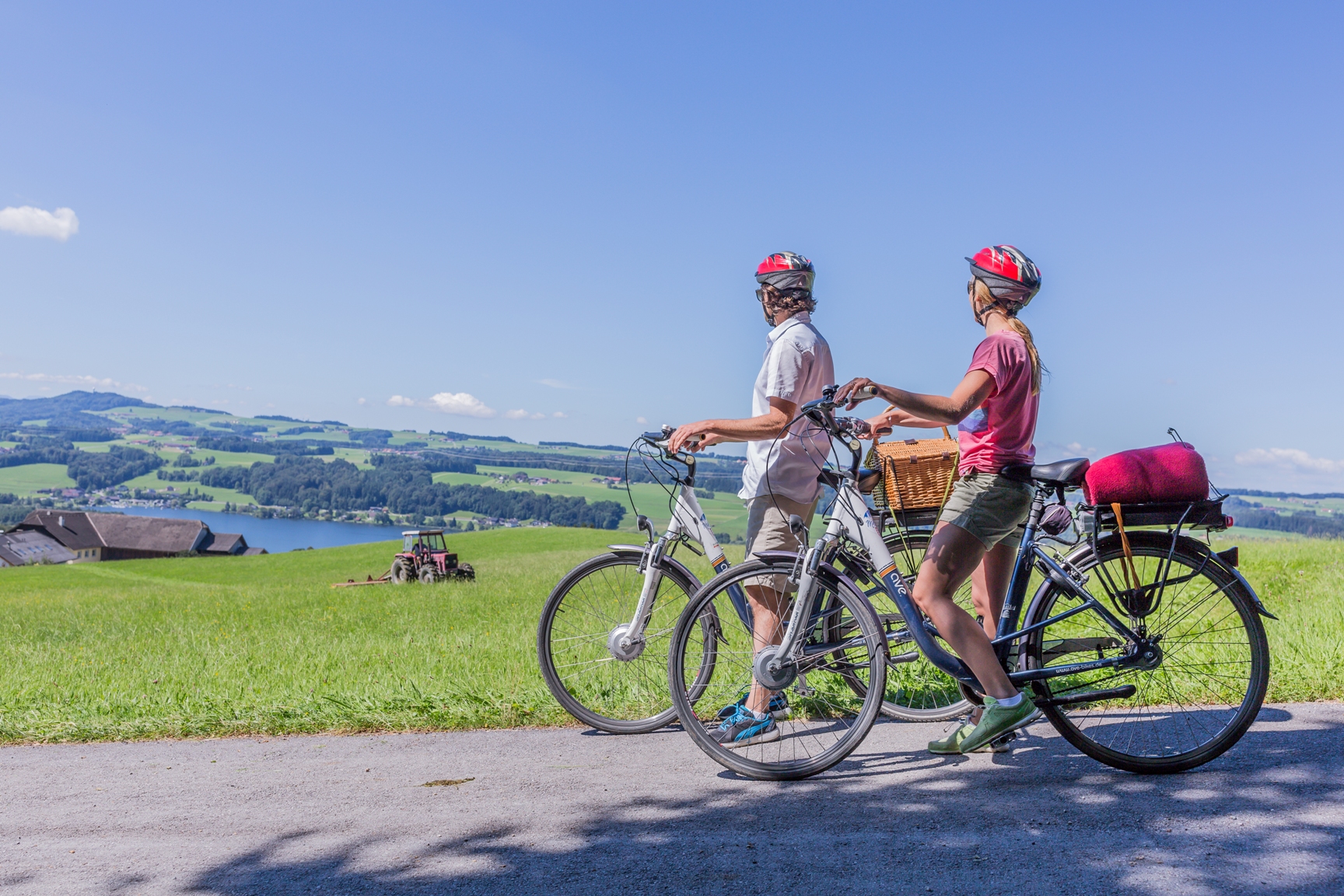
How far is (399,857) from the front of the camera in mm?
3107

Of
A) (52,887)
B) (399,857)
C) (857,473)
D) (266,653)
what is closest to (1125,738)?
(857,473)

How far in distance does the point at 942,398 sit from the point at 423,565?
29.9 meters

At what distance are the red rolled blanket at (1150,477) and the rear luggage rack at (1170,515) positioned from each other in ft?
0.10

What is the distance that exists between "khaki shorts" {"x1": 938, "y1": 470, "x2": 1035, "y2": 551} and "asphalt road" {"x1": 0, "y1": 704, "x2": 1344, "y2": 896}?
3.44 ft

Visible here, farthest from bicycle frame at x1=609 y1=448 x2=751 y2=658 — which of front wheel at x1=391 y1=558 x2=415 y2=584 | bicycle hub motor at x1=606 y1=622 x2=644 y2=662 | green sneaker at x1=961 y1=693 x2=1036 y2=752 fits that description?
front wheel at x1=391 y1=558 x2=415 y2=584

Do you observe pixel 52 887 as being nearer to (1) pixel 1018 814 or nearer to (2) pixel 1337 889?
(1) pixel 1018 814

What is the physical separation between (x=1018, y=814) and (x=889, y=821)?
487mm

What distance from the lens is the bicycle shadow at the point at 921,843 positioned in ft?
9.18

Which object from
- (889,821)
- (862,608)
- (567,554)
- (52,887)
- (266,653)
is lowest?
(567,554)

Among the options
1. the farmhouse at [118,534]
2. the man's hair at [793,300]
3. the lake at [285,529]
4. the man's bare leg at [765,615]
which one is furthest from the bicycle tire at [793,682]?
the lake at [285,529]

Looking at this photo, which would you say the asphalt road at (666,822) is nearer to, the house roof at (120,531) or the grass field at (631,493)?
the grass field at (631,493)

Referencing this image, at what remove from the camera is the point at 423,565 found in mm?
31500

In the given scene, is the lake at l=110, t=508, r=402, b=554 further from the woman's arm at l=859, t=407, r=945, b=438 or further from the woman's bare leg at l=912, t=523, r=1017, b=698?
the woman's bare leg at l=912, t=523, r=1017, b=698

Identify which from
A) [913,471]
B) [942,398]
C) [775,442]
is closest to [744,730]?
[775,442]
